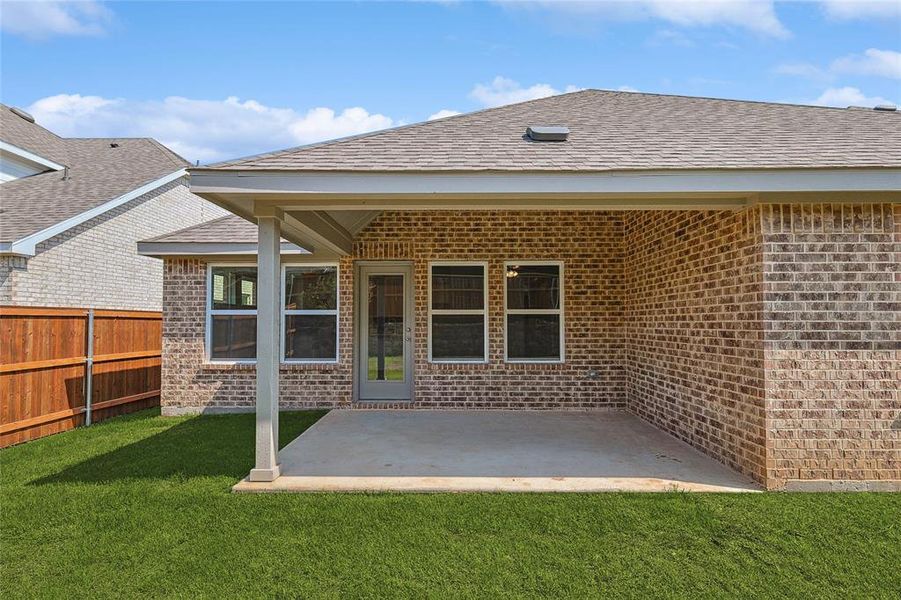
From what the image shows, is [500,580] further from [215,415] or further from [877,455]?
[215,415]

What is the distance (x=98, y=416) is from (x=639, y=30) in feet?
36.8

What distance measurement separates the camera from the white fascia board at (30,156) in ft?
37.7

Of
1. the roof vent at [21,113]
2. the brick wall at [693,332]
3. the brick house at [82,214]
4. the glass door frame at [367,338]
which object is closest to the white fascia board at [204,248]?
the brick wall at [693,332]

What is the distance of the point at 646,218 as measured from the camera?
749 cm

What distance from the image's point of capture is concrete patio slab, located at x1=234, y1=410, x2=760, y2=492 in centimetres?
467

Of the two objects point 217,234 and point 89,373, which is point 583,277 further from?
point 89,373

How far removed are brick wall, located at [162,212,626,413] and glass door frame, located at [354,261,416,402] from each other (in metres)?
0.15

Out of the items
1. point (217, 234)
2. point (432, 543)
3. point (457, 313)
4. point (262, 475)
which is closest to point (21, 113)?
point (217, 234)

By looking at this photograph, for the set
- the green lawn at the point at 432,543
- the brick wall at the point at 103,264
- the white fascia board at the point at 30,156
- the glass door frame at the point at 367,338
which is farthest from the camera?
the white fascia board at the point at 30,156

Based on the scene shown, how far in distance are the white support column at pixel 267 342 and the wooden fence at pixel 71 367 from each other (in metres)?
4.23

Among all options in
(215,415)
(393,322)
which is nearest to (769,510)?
(393,322)

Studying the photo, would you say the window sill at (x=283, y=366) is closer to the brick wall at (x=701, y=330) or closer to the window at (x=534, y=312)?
the window at (x=534, y=312)

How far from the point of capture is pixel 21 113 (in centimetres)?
1416

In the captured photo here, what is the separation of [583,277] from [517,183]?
4.32 metres
